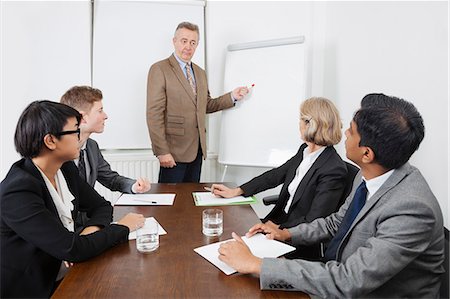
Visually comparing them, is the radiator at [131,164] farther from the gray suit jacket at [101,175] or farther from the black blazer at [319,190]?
the black blazer at [319,190]

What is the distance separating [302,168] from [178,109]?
1.34 meters

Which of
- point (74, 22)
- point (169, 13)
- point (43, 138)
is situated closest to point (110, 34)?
point (74, 22)

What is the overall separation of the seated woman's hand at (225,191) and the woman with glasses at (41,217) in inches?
23.4

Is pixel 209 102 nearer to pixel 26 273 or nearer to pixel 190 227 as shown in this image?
pixel 190 227

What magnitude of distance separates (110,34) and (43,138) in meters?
2.14

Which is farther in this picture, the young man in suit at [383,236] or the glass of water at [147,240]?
the glass of water at [147,240]

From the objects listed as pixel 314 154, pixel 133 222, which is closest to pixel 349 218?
pixel 314 154

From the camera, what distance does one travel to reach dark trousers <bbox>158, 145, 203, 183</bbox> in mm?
2949

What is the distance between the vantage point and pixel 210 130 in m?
3.50

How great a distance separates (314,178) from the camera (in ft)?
5.73

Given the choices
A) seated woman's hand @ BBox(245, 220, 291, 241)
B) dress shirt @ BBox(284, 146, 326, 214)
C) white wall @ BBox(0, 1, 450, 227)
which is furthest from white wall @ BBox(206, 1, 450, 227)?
seated woman's hand @ BBox(245, 220, 291, 241)

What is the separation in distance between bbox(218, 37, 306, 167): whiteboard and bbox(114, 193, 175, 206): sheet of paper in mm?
1305

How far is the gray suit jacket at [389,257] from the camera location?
100 centimetres

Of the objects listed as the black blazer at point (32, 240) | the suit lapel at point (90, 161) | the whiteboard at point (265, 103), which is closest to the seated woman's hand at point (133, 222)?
the black blazer at point (32, 240)
